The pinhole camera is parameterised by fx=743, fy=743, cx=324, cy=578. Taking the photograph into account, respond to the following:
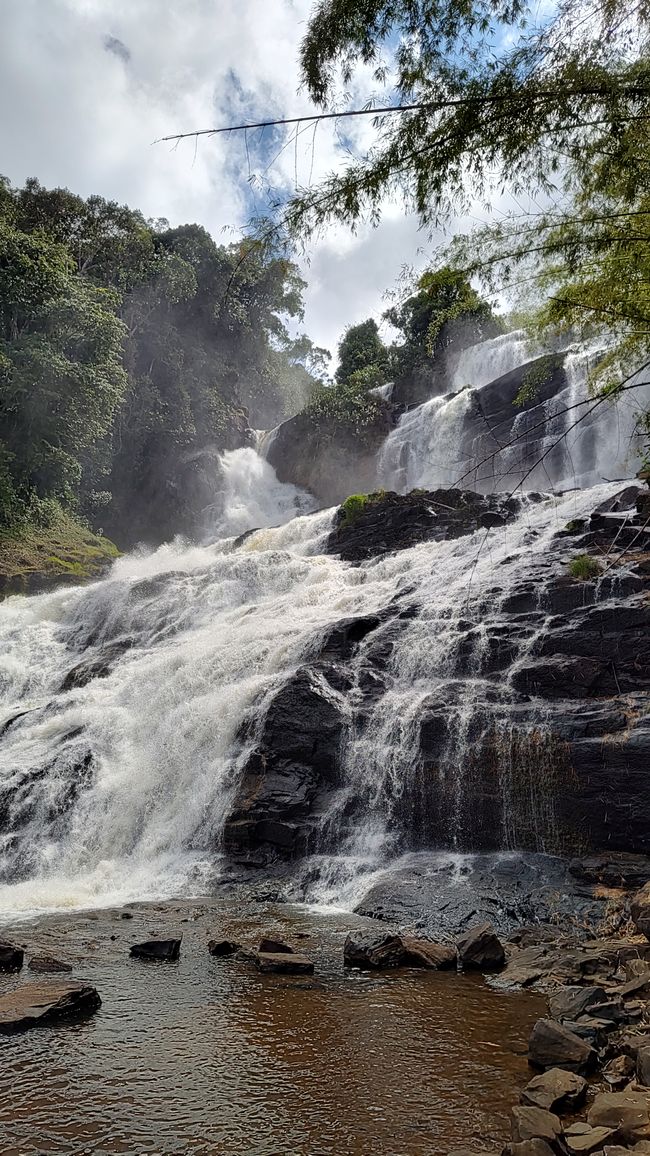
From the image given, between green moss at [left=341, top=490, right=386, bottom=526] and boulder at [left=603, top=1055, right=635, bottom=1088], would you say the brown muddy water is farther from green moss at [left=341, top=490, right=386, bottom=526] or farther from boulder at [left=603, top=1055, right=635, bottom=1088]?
green moss at [left=341, top=490, right=386, bottom=526]

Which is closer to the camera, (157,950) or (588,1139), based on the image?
(588,1139)

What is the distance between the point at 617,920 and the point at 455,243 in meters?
6.53

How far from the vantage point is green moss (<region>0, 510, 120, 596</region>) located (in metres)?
27.3

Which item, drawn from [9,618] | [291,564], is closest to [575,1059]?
[291,564]

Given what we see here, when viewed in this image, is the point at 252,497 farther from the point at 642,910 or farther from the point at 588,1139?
the point at 588,1139

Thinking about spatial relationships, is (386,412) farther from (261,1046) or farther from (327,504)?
(261,1046)

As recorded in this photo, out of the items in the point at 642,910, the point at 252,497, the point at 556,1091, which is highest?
the point at 252,497

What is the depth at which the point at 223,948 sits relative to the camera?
7.00 metres

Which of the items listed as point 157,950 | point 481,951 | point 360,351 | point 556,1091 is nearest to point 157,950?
point 157,950

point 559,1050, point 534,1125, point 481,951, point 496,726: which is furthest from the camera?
point 496,726

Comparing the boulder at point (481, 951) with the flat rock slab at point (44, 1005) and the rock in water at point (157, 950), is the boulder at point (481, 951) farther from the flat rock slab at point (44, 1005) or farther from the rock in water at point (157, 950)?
the flat rock slab at point (44, 1005)

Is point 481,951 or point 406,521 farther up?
point 406,521

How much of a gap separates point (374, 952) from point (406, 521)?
619 inches

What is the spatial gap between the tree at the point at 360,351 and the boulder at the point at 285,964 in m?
39.3
